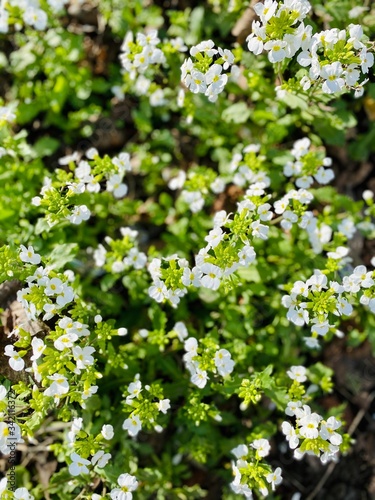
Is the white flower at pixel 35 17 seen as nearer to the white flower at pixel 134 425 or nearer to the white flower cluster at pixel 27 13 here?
the white flower cluster at pixel 27 13

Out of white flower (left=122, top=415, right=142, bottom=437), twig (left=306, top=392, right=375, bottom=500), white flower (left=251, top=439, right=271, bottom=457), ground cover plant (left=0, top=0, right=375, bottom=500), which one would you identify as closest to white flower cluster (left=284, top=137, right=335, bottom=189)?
ground cover plant (left=0, top=0, right=375, bottom=500)

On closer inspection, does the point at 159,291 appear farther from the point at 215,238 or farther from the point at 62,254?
the point at 62,254

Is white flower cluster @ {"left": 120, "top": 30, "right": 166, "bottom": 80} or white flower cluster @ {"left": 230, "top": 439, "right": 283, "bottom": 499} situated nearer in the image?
white flower cluster @ {"left": 230, "top": 439, "right": 283, "bottom": 499}

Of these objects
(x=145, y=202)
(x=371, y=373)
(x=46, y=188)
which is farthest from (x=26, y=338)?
(x=371, y=373)

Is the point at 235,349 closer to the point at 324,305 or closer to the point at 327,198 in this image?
the point at 324,305

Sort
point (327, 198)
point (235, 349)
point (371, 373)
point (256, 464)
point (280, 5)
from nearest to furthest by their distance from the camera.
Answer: point (280, 5) < point (256, 464) < point (235, 349) < point (327, 198) < point (371, 373)

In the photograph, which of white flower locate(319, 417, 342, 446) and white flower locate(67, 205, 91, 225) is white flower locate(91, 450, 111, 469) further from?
white flower locate(67, 205, 91, 225)
